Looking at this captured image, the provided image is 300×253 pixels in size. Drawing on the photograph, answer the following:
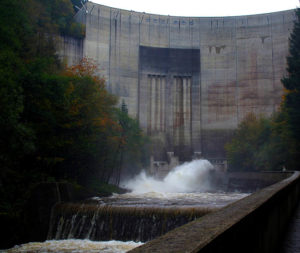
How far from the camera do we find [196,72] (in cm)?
5462

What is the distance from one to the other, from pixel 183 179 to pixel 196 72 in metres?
16.5

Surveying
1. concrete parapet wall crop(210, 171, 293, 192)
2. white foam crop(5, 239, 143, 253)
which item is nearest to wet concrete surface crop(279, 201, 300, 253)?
white foam crop(5, 239, 143, 253)

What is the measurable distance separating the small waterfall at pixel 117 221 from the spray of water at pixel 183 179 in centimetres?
2577

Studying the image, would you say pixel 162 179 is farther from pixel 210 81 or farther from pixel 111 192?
pixel 111 192

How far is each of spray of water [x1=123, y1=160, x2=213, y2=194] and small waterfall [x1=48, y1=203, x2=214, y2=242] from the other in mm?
25774

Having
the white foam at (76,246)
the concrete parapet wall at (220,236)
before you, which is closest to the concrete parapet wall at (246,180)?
the white foam at (76,246)

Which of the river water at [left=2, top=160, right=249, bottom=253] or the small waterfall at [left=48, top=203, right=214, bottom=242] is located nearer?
the small waterfall at [left=48, top=203, right=214, bottom=242]

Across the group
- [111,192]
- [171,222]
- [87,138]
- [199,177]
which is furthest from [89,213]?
[199,177]

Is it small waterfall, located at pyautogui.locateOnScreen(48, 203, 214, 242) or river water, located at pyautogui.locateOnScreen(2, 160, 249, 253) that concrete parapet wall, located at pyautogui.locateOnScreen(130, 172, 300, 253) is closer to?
small waterfall, located at pyautogui.locateOnScreen(48, 203, 214, 242)

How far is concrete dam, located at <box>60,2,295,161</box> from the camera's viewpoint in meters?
52.4

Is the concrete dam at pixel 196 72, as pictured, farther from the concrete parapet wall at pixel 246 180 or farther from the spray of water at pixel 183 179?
the concrete parapet wall at pixel 246 180

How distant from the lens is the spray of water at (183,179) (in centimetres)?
4287

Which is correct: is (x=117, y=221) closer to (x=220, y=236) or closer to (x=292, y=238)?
(x=292, y=238)

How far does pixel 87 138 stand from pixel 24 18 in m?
8.78
